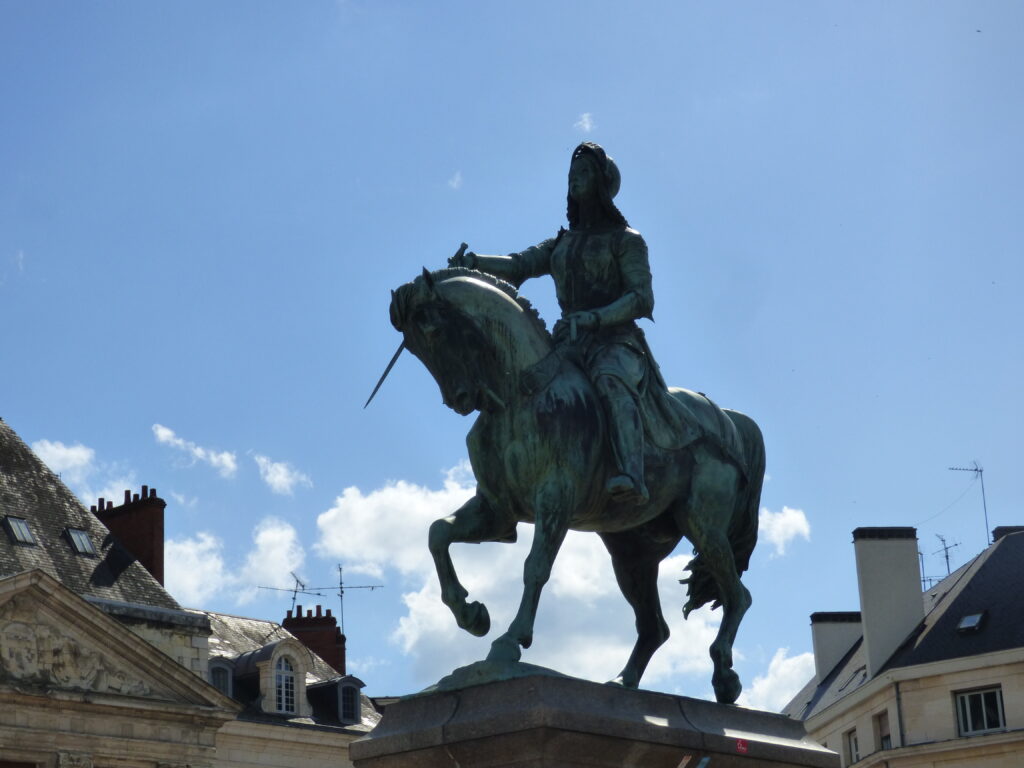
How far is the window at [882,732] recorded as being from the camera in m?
43.7

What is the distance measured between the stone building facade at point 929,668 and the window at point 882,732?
3 cm

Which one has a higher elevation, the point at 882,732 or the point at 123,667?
the point at 123,667

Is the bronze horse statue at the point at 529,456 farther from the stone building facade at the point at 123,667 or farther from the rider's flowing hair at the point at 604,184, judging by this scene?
the stone building facade at the point at 123,667

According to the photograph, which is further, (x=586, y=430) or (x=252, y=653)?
(x=252, y=653)

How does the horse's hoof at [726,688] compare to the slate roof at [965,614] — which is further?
the slate roof at [965,614]

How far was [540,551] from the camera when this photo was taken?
9562mm

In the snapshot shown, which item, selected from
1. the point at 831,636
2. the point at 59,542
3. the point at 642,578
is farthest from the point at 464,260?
the point at 831,636

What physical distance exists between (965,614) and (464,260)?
36.8 m

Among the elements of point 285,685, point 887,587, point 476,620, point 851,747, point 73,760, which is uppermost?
point 887,587

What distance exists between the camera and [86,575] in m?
40.2

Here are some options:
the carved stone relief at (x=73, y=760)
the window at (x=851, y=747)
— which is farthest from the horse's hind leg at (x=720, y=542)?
the window at (x=851, y=747)

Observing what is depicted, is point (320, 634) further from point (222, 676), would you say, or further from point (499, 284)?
point (499, 284)

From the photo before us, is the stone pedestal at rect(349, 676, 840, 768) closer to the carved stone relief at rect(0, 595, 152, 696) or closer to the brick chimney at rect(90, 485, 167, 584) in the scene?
the carved stone relief at rect(0, 595, 152, 696)

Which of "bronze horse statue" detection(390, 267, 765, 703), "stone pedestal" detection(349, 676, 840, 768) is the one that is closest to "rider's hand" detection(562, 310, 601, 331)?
"bronze horse statue" detection(390, 267, 765, 703)
